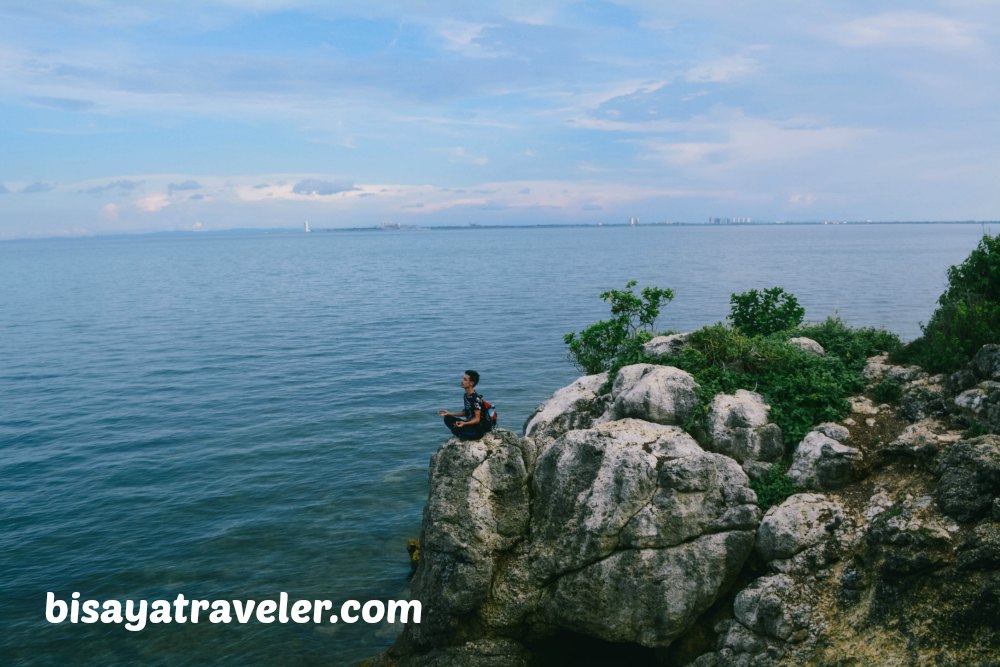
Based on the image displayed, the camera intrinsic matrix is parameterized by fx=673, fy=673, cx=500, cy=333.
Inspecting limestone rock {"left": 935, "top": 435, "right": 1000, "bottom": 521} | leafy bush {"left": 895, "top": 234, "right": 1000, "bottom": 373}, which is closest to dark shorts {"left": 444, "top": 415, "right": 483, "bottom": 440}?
limestone rock {"left": 935, "top": 435, "right": 1000, "bottom": 521}

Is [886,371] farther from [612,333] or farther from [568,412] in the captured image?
[612,333]

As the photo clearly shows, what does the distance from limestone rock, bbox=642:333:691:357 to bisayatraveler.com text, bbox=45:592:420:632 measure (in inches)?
471

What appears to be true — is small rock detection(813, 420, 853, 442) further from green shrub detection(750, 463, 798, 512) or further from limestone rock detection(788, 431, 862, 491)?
green shrub detection(750, 463, 798, 512)

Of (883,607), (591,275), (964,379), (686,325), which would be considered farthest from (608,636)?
(591,275)

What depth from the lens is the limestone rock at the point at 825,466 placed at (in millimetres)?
17047

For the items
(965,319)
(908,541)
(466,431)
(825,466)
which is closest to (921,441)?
(825,466)

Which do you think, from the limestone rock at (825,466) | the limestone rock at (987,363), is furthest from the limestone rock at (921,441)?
the limestone rock at (987,363)

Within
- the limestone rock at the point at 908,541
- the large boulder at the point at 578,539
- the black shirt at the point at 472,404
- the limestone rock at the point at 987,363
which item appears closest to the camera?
the limestone rock at the point at 908,541

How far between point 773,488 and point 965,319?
26.0 feet

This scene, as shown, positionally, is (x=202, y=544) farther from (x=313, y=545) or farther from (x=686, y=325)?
(x=686, y=325)

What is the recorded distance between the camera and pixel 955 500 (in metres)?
14.6

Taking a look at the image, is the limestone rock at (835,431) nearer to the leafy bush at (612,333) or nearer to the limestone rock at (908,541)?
the limestone rock at (908,541)

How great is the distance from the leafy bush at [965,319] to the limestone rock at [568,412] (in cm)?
948

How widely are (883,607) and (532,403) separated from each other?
2768 cm
